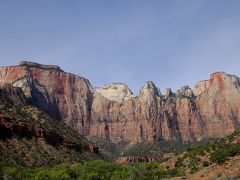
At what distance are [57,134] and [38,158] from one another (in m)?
26.9

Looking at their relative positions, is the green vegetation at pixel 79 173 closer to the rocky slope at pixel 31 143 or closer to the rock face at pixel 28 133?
the rocky slope at pixel 31 143

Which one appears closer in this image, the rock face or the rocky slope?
the rocky slope

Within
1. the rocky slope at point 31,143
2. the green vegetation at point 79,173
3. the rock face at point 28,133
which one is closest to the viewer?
the green vegetation at point 79,173

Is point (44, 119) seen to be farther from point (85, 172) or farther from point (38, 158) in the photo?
point (85, 172)

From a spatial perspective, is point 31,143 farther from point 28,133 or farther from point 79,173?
point 79,173

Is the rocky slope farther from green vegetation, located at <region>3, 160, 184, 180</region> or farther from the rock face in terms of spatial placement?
green vegetation, located at <region>3, 160, 184, 180</region>

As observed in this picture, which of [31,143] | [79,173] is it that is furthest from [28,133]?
[79,173]

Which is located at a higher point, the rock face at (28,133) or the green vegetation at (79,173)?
the rock face at (28,133)

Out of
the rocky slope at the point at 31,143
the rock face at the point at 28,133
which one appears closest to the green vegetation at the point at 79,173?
the rocky slope at the point at 31,143

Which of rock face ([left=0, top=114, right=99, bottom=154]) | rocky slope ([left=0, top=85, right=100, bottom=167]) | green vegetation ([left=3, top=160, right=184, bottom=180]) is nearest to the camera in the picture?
green vegetation ([left=3, top=160, right=184, bottom=180])

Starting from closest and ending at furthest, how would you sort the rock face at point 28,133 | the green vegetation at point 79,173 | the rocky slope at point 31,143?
the green vegetation at point 79,173, the rocky slope at point 31,143, the rock face at point 28,133

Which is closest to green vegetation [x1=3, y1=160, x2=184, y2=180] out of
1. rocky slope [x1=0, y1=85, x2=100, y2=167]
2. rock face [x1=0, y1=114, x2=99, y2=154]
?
rocky slope [x1=0, y1=85, x2=100, y2=167]

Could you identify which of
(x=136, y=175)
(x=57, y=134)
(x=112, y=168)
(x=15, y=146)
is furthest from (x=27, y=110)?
(x=136, y=175)

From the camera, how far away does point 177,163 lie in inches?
3221
